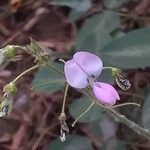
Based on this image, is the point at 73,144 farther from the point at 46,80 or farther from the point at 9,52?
the point at 9,52

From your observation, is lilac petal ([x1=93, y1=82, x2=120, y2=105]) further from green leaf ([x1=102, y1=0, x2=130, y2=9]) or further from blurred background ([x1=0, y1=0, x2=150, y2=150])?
green leaf ([x1=102, y1=0, x2=130, y2=9])

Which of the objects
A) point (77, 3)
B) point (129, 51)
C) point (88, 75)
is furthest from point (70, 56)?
point (88, 75)

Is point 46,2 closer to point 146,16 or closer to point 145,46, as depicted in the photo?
point 146,16

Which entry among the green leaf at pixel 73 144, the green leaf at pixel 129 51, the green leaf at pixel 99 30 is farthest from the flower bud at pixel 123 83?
the green leaf at pixel 73 144

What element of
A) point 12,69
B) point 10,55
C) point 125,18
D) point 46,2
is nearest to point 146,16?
point 125,18

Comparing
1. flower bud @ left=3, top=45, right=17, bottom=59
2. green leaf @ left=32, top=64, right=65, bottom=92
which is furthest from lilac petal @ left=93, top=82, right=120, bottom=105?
green leaf @ left=32, top=64, right=65, bottom=92

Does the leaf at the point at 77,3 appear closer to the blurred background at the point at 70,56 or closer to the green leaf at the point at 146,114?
the blurred background at the point at 70,56
